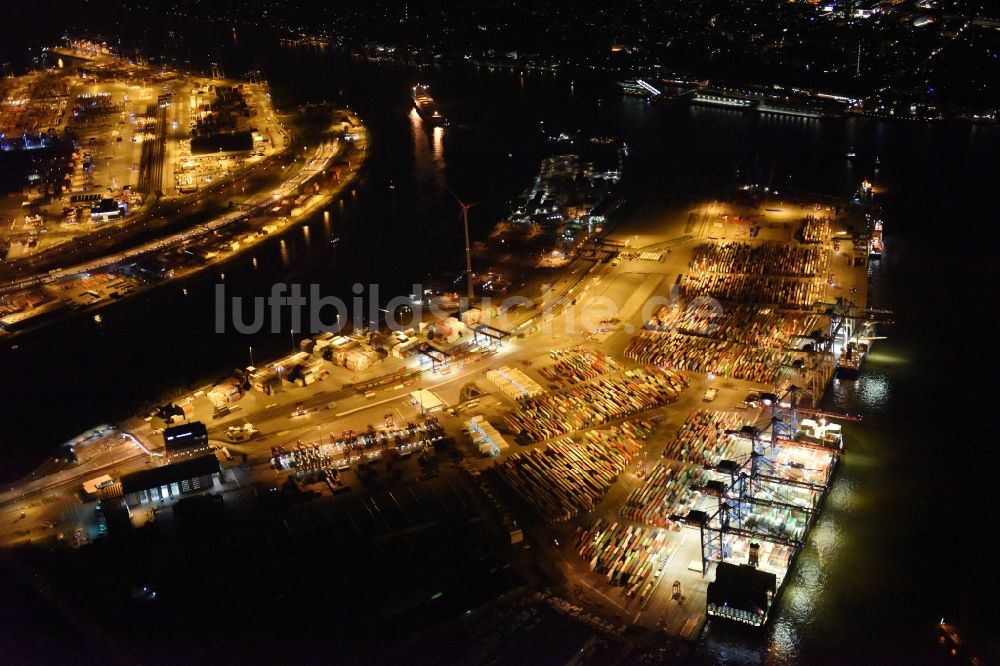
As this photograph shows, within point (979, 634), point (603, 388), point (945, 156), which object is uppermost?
point (945, 156)

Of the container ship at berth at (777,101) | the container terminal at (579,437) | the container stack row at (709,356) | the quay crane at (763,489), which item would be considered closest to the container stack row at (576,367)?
the container terminal at (579,437)

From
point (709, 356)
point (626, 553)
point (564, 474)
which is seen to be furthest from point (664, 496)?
point (709, 356)

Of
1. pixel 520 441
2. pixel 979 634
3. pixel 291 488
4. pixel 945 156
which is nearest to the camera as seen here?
pixel 979 634

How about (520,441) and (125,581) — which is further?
(520,441)

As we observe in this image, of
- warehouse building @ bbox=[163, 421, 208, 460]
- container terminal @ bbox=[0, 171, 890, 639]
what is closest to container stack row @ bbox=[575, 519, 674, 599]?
container terminal @ bbox=[0, 171, 890, 639]

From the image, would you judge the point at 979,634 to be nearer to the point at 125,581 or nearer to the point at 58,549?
the point at 125,581

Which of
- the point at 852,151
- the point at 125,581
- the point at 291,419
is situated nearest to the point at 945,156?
the point at 852,151
